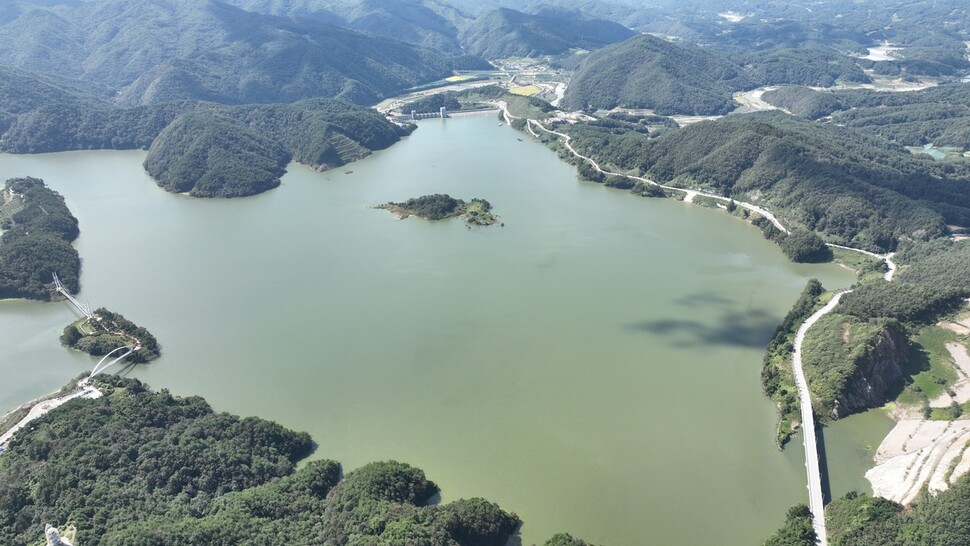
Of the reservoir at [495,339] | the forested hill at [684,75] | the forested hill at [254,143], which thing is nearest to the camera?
the reservoir at [495,339]

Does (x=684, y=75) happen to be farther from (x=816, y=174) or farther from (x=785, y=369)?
(x=785, y=369)

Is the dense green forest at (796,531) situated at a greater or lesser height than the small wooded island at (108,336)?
greater

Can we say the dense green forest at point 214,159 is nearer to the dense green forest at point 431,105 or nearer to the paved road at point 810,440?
the dense green forest at point 431,105

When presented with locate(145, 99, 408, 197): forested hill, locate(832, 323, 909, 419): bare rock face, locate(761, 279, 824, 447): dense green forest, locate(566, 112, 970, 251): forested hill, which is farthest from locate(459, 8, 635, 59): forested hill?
locate(832, 323, 909, 419): bare rock face

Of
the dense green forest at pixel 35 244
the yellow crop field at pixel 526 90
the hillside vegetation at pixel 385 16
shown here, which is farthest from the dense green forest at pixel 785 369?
the hillside vegetation at pixel 385 16

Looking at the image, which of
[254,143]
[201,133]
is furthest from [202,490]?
[201,133]

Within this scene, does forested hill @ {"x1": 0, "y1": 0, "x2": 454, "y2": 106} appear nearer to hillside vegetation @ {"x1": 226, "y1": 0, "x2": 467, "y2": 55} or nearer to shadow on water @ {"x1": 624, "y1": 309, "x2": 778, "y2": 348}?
hillside vegetation @ {"x1": 226, "y1": 0, "x2": 467, "y2": 55}

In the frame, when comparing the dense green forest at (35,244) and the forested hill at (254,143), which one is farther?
the forested hill at (254,143)
